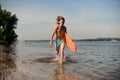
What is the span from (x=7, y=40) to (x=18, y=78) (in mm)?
37448

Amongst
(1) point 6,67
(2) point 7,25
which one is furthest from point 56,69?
(2) point 7,25

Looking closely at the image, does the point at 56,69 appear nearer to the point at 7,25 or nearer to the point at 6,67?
the point at 6,67

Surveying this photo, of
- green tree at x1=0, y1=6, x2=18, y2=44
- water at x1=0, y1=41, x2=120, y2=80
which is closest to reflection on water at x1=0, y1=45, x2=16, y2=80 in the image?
water at x1=0, y1=41, x2=120, y2=80

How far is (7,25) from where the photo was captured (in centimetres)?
4197

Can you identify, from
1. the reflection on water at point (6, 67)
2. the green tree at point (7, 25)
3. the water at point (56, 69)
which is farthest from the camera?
the green tree at point (7, 25)

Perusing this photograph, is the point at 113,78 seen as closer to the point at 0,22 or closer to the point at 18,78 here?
the point at 18,78

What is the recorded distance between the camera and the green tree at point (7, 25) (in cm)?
4084

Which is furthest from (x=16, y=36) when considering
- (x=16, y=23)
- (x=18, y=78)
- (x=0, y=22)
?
(x=18, y=78)

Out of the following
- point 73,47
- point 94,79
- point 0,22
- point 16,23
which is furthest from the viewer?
point 16,23

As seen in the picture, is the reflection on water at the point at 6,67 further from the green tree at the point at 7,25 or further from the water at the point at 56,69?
the green tree at the point at 7,25

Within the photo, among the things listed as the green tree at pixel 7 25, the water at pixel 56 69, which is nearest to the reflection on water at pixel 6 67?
the water at pixel 56 69

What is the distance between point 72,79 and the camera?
6.59 metres

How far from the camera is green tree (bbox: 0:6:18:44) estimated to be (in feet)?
134

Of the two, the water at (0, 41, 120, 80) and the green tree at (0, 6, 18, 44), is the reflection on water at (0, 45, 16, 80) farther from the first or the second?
the green tree at (0, 6, 18, 44)
